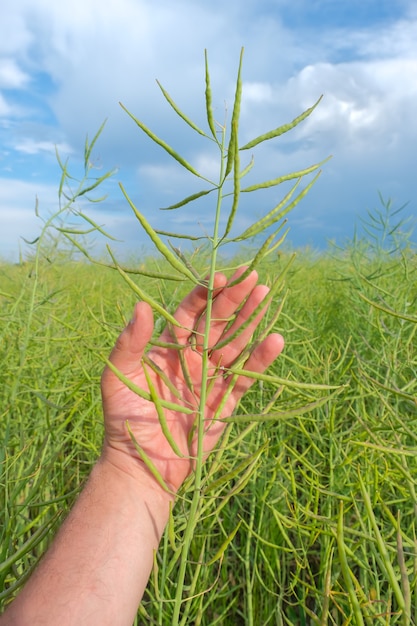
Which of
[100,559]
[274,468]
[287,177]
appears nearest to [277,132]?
[287,177]

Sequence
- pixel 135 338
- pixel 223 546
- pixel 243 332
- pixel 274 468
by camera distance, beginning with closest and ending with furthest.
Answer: pixel 223 546, pixel 135 338, pixel 243 332, pixel 274 468

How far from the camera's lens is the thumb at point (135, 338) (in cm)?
74

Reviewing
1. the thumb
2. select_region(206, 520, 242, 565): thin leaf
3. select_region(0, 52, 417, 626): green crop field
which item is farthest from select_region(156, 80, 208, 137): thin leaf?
select_region(206, 520, 242, 565): thin leaf

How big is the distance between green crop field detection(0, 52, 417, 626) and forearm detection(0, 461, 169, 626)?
0.05m

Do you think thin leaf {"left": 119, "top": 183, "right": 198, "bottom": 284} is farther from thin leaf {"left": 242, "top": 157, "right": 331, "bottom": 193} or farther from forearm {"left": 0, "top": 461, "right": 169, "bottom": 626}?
forearm {"left": 0, "top": 461, "right": 169, "bottom": 626}

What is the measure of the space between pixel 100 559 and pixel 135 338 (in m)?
0.31

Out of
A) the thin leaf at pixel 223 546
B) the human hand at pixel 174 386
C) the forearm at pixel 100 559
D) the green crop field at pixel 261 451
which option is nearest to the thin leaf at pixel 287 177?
the green crop field at pixel 261 451

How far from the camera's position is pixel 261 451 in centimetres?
54

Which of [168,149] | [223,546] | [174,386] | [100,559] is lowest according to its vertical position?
[100,559]

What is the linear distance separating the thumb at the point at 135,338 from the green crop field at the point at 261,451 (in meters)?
0.03

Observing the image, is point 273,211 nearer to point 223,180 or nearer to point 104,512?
point 223,180

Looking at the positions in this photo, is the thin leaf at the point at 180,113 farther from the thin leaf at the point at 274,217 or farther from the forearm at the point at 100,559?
the forearm at the point at 100,559

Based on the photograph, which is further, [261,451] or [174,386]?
[174,386]

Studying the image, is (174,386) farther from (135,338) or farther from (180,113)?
(180,113)
